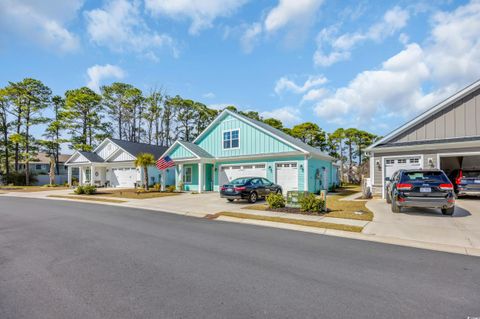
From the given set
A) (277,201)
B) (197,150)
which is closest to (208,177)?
(197,150)

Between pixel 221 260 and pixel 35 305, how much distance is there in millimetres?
2960

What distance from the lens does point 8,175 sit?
35812 mm

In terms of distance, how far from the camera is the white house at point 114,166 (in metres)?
28.7

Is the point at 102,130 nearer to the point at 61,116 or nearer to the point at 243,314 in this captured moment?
the point at 61,116

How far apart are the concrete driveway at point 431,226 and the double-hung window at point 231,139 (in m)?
13.2

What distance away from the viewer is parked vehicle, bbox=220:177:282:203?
14.4 meters

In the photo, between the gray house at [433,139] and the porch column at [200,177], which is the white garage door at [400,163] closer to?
the gray house at [433,139]

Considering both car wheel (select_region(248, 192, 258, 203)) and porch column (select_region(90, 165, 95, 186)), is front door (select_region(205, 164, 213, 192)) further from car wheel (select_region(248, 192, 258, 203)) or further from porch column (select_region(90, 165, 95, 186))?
porch column (select_region(90, 165, 95, 186))

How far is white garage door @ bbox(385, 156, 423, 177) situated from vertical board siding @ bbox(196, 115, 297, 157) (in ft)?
21.0

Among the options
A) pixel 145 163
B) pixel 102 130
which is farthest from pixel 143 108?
pixel 145 163

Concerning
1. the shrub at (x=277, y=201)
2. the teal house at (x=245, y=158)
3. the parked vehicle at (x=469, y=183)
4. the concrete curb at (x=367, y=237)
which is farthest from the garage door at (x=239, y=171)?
the parked vehicle at (x=469, y=183)

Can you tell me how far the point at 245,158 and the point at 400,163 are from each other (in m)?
11.2

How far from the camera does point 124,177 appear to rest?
30.0m

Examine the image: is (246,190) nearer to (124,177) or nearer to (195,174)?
(195,174)
